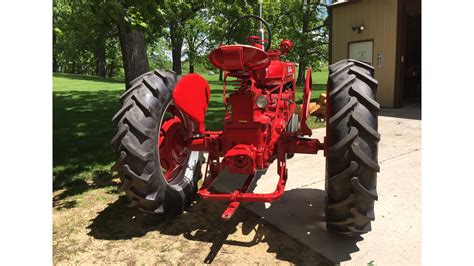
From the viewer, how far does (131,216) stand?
369 centimetres

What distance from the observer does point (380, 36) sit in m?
10.9

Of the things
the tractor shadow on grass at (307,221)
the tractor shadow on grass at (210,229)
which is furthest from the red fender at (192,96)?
the tractor shadow on grass at (307,221)

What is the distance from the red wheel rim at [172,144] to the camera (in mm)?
3787

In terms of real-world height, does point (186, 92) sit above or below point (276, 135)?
above

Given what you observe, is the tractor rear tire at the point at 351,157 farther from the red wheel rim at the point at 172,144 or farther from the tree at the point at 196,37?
the tree at the point at 196,37

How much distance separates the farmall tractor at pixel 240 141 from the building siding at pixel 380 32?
26.6ft

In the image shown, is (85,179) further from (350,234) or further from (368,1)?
(368,1)

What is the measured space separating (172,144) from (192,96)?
0.76 m

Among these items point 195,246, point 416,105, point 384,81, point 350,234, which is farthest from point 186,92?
point 416,105

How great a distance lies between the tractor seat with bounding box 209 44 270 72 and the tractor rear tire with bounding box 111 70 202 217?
0.85 meters

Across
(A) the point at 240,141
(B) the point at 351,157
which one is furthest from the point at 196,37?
(B) the point at 351,157

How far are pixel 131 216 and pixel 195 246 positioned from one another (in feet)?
3.23

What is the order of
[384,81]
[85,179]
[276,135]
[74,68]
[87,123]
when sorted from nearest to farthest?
1. [276,135]
2. [85,179]
3. [87,123]
4. [384,81]
5. [74,68]

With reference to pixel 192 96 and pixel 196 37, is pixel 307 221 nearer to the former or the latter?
pixel 192 96
